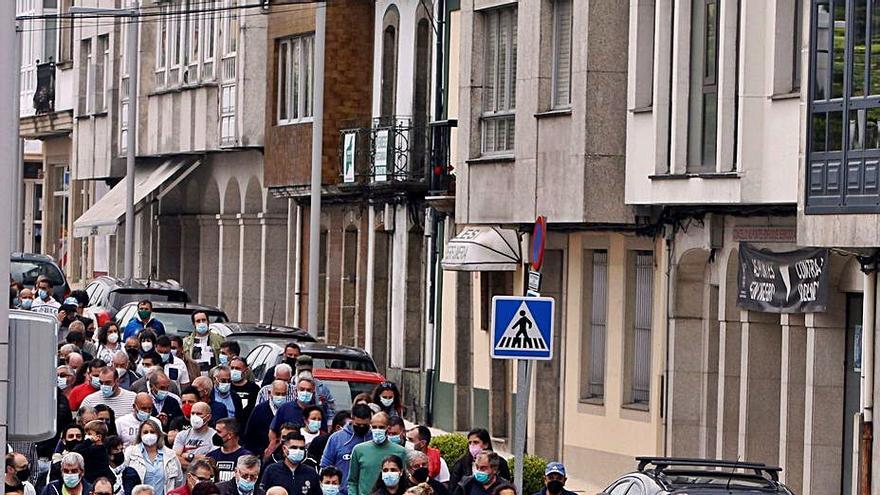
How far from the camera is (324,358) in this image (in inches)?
1011

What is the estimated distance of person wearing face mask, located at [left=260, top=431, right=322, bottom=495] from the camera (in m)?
17.2

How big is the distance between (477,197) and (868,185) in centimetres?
1028

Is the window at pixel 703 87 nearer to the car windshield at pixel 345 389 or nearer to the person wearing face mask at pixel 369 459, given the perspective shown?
the car windshield at pixel 345 389

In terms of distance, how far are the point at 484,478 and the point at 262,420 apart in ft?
14.0

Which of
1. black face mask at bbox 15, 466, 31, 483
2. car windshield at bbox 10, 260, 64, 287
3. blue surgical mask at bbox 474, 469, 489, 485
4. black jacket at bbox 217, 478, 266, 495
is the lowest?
black jacket at bbox 217, 478, 266, 495

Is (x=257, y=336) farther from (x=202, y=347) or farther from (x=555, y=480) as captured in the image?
(x=555, y=480)

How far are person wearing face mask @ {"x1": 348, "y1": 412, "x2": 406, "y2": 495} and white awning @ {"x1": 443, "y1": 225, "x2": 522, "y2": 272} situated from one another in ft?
46.5

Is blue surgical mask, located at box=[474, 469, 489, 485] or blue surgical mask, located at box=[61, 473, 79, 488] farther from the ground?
blue surgical mask, located at box=[61, 473, 79, 488]

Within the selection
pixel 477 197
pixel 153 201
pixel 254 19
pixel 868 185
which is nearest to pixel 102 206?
pixel 153 201

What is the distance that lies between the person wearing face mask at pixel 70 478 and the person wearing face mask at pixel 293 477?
1.48m

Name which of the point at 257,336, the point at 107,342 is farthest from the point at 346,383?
the point at 257,336

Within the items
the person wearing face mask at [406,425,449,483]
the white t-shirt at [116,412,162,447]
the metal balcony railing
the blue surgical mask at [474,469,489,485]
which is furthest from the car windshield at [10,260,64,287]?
the blue surgical mask at [474,469,489,485]

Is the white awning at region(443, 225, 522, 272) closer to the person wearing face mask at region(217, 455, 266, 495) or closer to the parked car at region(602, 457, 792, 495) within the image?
the parked car at region(602, 457, 792, 495)

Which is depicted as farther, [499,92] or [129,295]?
[129,295]
